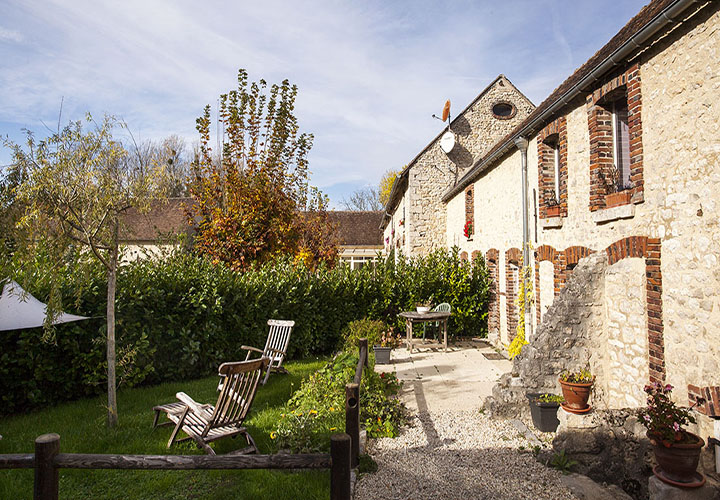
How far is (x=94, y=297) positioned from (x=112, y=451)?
9.85 ft

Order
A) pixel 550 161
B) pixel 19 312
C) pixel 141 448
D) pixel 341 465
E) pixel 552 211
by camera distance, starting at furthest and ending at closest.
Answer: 1. pixel 550 161
2. pixel 552 211
3. pixel 19 312
4. pixel 141 448
5. pixel 341 465

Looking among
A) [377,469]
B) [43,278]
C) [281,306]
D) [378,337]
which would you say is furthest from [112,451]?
[378,337]

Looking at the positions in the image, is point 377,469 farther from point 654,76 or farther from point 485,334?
point 485,334

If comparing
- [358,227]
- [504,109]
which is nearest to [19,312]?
[504,109]

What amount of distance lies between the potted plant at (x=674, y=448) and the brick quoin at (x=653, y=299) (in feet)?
3.44

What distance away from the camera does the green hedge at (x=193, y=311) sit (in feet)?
20.1

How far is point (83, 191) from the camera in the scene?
4660 millimetres

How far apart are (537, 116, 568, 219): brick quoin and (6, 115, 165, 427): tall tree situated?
5593mm

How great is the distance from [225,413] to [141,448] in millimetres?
1011

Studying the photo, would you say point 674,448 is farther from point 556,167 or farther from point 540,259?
point 556,167

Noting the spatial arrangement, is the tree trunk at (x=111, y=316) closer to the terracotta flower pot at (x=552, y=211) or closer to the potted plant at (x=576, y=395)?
the potted plant at (x=576, y=395)

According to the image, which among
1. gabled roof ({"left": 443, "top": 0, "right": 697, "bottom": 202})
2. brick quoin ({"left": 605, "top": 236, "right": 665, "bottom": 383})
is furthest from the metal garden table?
brick quoin ({"left": 605, "top": 236, "right": 665, "bottom": 383})

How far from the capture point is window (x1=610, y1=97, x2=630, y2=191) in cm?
568

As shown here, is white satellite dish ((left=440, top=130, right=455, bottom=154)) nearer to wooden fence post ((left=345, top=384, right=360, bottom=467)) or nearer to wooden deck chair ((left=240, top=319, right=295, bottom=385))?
wooden deck chair ((left=240, top=319, right=295, bottom=385))
